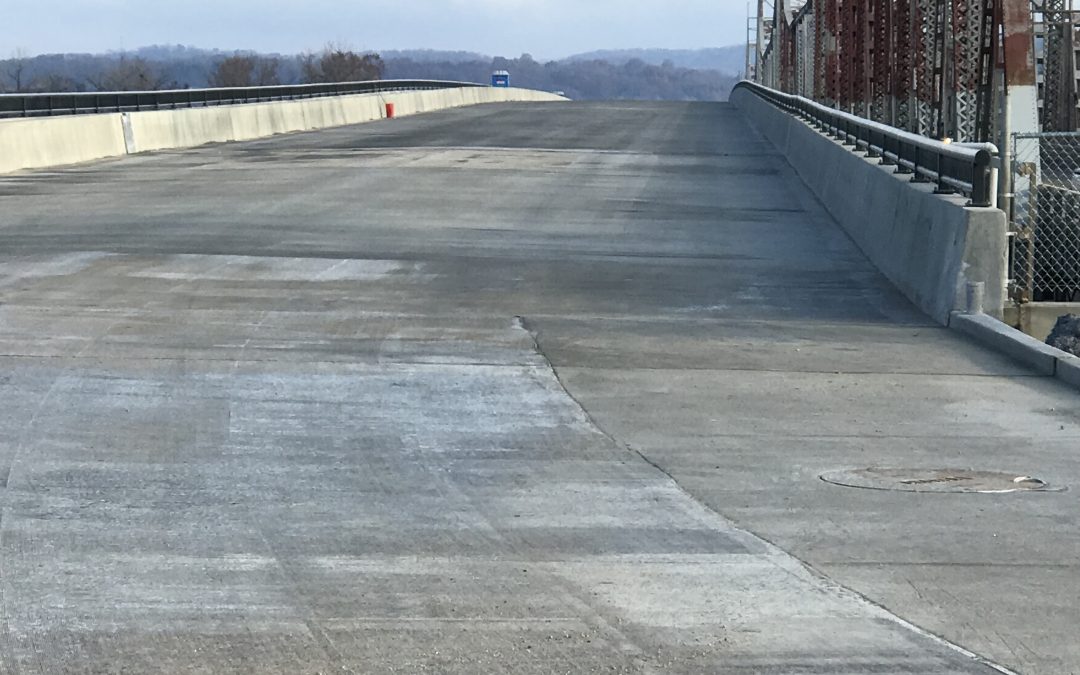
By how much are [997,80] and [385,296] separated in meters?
12.3

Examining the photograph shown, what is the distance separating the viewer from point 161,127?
40.3m

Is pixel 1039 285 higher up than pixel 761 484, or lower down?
lower down

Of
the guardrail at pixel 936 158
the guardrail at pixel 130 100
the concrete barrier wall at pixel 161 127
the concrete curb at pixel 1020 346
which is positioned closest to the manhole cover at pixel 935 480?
the concrete curb at pixel 1020 346

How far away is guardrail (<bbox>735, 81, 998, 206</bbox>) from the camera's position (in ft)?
48.0

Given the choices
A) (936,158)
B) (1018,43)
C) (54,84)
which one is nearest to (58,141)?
(1018,43)

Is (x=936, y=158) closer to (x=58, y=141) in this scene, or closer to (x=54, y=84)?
(x=58, y=141)

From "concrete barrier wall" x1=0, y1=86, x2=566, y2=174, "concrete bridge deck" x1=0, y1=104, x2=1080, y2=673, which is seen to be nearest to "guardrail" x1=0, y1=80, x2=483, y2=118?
"concrete barrier wall" x1=0, y1=86, x2=566, y2=174

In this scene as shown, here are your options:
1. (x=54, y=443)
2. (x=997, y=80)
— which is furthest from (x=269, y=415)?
(x=997, y=80)

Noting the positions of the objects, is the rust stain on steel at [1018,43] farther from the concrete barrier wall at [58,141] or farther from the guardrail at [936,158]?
the concrete barrier wall at [58,141]

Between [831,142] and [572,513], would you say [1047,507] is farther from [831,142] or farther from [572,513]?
[831,142]

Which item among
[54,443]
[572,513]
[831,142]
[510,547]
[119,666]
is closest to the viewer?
[119,666]

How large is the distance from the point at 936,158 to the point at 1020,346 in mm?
3799

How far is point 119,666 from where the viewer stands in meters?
5.72

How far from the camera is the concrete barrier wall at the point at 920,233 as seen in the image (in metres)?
14.2
